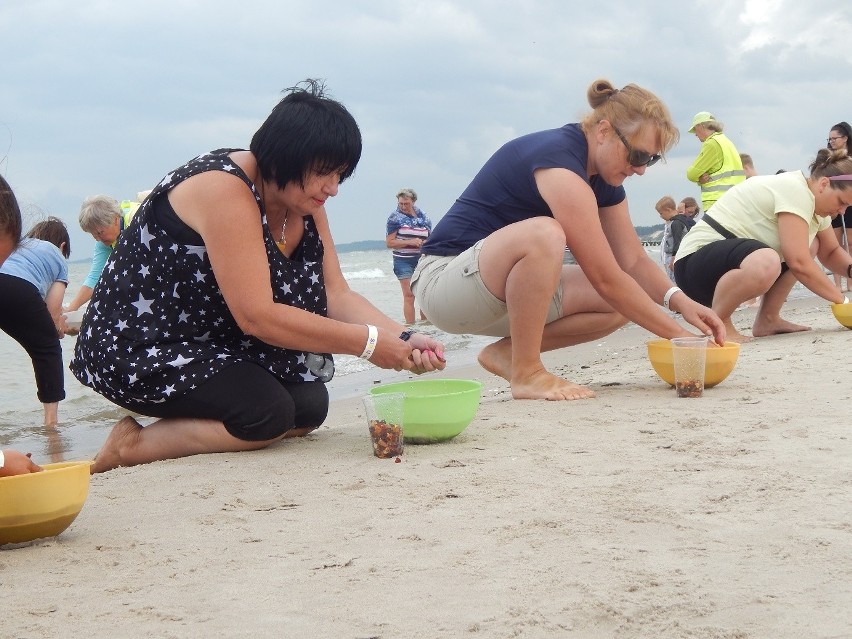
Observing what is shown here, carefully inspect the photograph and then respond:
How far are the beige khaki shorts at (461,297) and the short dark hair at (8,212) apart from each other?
6.82 ft

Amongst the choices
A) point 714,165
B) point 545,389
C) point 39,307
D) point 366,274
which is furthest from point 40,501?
point 366,274

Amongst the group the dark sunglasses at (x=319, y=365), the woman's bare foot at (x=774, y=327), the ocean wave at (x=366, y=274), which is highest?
the dark sunglasses at (x=319, y=365)

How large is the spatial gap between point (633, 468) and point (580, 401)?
1192mm

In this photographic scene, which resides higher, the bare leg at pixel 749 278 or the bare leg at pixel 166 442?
the bare leg at pixel 749 278

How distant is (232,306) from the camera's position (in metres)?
3.13

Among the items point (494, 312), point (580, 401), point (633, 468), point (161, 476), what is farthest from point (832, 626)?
point (494, 312)

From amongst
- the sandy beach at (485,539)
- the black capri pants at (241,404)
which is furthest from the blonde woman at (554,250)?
the black capri pants at (241,404)

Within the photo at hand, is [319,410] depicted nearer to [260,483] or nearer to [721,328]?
[260,483]

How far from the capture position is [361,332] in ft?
10.5

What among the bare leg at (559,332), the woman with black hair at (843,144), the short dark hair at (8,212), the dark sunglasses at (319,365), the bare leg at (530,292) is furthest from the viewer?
the woman with black hair at (843,144)

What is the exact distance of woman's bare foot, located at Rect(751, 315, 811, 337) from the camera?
252 inches

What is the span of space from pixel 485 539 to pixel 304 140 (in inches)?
55.9

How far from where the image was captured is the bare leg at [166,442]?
344cm

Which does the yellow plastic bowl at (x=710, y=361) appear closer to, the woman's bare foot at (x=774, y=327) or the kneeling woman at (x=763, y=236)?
the kneeling woman at (x=763, y=236)
